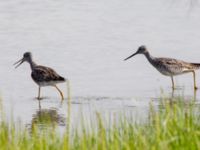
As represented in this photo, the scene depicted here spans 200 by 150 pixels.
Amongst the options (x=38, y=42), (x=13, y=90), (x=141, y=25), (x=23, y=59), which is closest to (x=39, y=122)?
(x=13, y=90)

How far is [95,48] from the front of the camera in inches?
628

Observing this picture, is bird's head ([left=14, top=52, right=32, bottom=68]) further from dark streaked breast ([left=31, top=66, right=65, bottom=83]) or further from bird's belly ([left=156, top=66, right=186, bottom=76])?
bird's belly ([left=156, top=66, right=186, bottom=76])

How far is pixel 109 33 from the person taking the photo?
57.1 ft

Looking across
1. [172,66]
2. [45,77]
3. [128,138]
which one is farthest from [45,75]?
[128,138]

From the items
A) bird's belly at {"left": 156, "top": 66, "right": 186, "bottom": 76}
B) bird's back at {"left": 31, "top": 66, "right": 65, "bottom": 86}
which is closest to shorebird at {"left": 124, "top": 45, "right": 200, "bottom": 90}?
bird's belly at {"left": 156, "top": 66, "right": 186, "bottom": 76}

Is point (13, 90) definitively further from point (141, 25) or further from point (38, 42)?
point (141, 25)

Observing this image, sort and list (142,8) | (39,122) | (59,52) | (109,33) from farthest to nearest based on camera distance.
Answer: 1. (142,8)
2. (109,33)
3. (59,52)
4. (39,122)

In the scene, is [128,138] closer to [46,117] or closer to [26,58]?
[46,117]

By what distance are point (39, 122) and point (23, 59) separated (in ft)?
12.8

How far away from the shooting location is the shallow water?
12.2 m

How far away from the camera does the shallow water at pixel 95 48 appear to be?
481 inches

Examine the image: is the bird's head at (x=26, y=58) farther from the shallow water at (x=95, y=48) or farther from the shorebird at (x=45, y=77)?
the shorebird at (x=45, y=77)

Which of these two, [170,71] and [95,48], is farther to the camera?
[95,48]

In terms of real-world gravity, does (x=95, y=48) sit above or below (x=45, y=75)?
above
